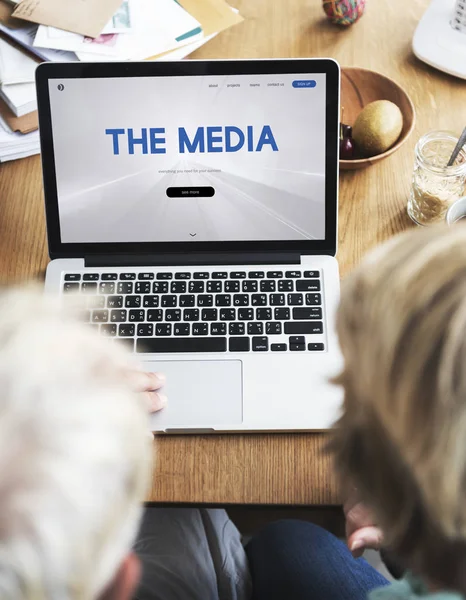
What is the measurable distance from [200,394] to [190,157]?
0.29 m

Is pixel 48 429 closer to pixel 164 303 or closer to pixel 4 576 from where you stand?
pixel 4 576

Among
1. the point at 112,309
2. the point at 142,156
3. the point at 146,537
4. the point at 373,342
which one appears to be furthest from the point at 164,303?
the point at 373,342

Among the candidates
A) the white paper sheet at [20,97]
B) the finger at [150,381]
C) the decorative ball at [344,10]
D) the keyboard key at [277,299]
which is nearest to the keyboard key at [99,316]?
the finger at [150,381]

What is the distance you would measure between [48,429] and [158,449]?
38 centimetres

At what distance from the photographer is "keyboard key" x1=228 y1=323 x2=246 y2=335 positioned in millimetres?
838

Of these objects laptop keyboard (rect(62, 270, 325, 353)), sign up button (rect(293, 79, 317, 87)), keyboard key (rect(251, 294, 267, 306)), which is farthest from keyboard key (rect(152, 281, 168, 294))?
sign up button (rect(293, 79, 317, 87))

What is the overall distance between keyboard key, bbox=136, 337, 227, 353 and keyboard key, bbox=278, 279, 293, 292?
3.9 inches

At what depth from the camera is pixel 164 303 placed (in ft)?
2.84

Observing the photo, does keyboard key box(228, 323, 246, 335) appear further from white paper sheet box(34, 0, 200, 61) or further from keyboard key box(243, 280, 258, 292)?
white paper sheet box(34, 0, 200, 61)

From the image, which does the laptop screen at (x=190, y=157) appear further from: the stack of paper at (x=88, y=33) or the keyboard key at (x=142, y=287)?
the stack of paper at (x=88, y=33)

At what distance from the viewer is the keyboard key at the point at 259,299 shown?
86 centimetres

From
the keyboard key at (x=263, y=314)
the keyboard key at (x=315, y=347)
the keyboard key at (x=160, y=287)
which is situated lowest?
the keyboard key at (x=315, y=347)

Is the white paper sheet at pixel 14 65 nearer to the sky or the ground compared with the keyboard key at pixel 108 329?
nearer to the sky

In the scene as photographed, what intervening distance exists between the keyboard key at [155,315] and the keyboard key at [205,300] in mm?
49
